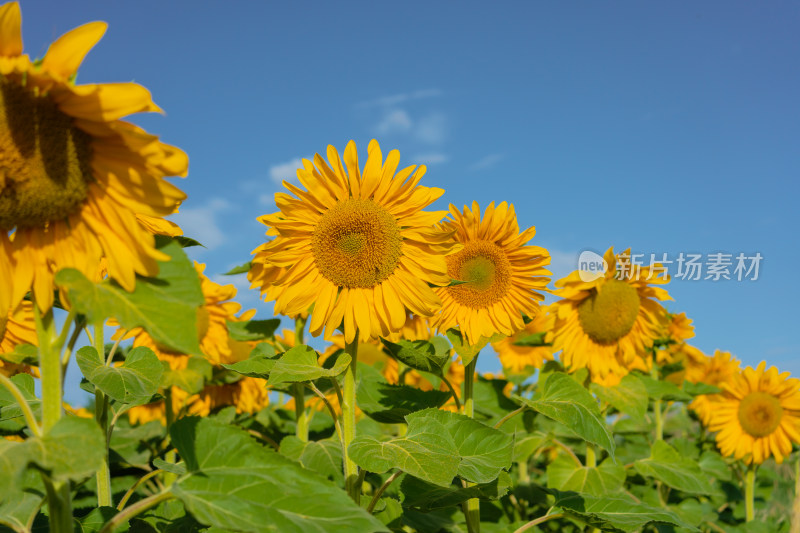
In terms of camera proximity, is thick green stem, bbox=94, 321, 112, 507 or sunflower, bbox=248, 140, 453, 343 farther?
thick green stem, bbox=94, 321, 112, 507

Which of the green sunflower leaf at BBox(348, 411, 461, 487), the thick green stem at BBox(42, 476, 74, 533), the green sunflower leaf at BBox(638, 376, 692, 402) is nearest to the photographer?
the thick green stem at BBox(42, 476, 74, 533)

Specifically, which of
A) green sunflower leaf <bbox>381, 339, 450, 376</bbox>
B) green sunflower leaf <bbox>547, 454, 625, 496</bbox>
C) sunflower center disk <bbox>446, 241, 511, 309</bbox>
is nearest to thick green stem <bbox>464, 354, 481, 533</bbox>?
green sunflower leaf <bbox>381, 339, 450, 376</bbox>

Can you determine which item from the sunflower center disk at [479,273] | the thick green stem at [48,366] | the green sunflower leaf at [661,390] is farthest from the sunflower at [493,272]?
the thick green stem at [48,366]

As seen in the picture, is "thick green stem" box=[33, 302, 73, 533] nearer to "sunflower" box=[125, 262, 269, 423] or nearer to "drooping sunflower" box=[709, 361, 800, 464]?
"sunflower" box=[125, 262, 269, 423]

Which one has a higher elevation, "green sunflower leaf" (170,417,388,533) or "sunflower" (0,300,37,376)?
"sunflower" (0,300,37,376)

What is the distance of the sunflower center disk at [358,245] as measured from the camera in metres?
2.73

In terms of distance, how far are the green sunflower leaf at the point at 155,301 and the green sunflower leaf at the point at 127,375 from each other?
2.88ft

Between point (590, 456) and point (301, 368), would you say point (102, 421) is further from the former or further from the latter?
point (590, 456)

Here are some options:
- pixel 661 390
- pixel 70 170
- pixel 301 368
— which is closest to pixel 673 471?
pixel 661 390

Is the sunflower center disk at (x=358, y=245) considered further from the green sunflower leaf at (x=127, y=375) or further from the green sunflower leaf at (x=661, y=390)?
the green sunflower leaf at (x=661, y=390)

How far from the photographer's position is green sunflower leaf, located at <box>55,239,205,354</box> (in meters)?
1.42

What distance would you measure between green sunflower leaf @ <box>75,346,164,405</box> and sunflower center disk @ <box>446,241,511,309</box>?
1.50 metres

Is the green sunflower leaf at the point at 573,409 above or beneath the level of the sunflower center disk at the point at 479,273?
beneath

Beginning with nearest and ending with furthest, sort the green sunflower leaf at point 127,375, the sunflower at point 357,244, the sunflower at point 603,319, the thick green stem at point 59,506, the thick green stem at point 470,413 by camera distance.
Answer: the thick green stem at point 59,506 < the green sunflower leaf at point 127,375 < the sunflower at point 357,244 < the thick green stem at point 470,413 < the sunflower at point 603,319
